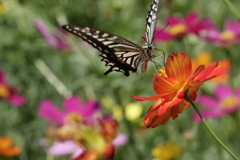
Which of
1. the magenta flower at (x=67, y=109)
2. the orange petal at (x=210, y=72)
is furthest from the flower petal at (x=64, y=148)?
the orange petal at (x=210, y=72)

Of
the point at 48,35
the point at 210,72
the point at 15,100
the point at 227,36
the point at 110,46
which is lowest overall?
the point at 210,72

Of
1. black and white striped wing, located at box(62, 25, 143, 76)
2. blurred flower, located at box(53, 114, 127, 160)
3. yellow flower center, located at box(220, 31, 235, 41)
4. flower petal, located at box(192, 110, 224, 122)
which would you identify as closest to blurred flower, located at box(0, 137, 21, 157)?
blurred flower, located at box(53, 114, 127, 160)

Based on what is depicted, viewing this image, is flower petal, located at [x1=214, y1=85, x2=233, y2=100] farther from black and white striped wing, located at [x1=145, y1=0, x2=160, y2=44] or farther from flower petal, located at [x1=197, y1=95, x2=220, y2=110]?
black and white striped wing, located at [x1=145, y1=0, x2=160, y2=44]

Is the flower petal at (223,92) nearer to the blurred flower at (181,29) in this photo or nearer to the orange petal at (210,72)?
the blurred flower at (181,29)

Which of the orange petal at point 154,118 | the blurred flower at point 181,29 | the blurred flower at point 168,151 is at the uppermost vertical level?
the blurred flower at point 181,29

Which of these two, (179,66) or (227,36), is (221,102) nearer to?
(227,36)

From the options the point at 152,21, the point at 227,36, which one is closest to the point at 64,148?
the point at 152,21
